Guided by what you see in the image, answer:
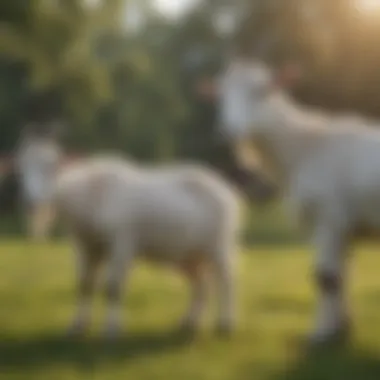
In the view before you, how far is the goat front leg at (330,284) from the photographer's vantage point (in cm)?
107

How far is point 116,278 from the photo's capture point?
109 centimetres

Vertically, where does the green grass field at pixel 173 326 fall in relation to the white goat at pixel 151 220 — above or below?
below

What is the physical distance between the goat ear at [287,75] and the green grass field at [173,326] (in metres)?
0.20

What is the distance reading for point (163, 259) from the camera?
44.2 inches

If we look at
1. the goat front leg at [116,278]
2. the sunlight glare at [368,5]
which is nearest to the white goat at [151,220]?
the goat front leg at [116,278]

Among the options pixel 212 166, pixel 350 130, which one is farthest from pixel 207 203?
pixel 350 130

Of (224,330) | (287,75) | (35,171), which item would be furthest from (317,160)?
(35,171)

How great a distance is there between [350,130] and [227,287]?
9.7 inches

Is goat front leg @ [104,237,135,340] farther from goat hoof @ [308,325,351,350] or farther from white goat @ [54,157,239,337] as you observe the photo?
goat hoof @ [308,325,351,350]

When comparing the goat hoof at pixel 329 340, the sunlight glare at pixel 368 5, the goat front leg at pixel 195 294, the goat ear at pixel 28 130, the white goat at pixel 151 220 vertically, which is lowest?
the goat hoof at pixel 329 340

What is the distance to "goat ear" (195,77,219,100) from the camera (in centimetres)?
108

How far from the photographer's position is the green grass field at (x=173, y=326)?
1.01 meters

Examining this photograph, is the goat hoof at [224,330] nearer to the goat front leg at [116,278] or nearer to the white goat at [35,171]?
the goat front leg at [116,278]

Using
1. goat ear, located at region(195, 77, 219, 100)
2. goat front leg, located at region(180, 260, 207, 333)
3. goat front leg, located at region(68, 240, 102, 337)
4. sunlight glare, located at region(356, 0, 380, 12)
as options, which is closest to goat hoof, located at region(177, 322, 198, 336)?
goat front leg, located at region(180, 260, 207, 333)
